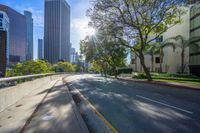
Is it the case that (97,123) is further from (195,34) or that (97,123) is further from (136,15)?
(195,34)

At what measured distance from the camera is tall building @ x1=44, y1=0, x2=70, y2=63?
116 meters

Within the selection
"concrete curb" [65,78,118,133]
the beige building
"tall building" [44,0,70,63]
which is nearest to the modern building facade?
the beige building

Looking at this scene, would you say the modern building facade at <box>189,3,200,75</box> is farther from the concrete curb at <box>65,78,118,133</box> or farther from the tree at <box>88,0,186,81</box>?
the concrete curb at <box>65,78,118,133</box>

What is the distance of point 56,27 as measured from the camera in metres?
139

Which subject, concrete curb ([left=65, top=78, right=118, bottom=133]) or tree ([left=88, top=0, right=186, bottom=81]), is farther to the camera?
tree ([left=88, top=0, right=186, bottom=81])

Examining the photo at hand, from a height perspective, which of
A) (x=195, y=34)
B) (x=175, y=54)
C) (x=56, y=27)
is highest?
(x=56, y=27)

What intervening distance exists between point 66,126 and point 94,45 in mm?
61428

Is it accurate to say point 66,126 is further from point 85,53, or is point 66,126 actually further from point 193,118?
point 85,53

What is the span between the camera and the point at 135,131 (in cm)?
772

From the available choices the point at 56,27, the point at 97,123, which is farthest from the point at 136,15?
the point at 56,27

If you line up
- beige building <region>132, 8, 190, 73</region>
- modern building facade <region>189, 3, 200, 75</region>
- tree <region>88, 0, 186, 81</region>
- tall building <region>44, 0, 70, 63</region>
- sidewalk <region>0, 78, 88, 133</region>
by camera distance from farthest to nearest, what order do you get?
1. tall building <region>44, 0, 70, 63</region>
2. beige building <region>132, 8, 190, 73</region>
3. modern building facade <region>189, 3, 200, 75</region>
4. tree <region>88, 0, 186, 81</region>
5. sidewalk <region>0, 78, 88, 133</region>

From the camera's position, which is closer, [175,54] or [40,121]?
[40,121]

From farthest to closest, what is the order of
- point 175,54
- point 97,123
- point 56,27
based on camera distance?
1. point 56,27
2. point 175,54
3. point 97,123

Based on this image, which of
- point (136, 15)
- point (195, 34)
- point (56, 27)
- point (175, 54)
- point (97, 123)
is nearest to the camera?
point (97, 123)
